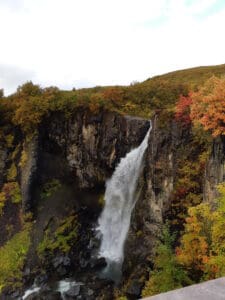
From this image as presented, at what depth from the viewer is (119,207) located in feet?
111

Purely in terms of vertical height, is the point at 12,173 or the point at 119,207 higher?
the point at 12,173

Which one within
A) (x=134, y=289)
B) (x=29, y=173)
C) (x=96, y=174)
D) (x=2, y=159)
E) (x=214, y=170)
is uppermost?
(x=214, y=170)

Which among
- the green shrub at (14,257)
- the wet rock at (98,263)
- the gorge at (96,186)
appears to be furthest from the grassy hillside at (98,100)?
the wet rock at (98,263)

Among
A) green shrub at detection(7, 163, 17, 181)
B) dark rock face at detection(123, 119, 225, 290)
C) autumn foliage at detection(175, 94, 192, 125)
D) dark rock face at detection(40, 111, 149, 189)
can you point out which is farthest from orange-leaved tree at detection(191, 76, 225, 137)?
green shrub at detection(7, 163, 17, 181)

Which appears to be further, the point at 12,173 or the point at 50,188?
the point at 12,173

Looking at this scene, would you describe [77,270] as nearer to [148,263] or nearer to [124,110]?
[148,263]

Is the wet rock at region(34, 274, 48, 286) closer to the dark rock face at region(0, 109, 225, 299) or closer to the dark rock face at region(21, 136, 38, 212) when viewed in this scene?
the dark rock face at region(0, 109, 225, 299)

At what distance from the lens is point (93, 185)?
37.5 m

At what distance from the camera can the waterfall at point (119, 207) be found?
30.9 m

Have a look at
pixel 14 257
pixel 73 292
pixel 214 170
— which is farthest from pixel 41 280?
pixel 214 170

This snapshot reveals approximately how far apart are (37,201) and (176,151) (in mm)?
17770

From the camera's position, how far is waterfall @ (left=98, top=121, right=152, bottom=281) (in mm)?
30875

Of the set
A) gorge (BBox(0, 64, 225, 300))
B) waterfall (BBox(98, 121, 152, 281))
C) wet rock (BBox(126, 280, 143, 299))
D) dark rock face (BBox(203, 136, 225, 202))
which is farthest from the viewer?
waterfall (BBox(98, 121, 152, 281))

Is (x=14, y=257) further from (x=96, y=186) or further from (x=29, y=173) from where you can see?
(x=96, y=186)
